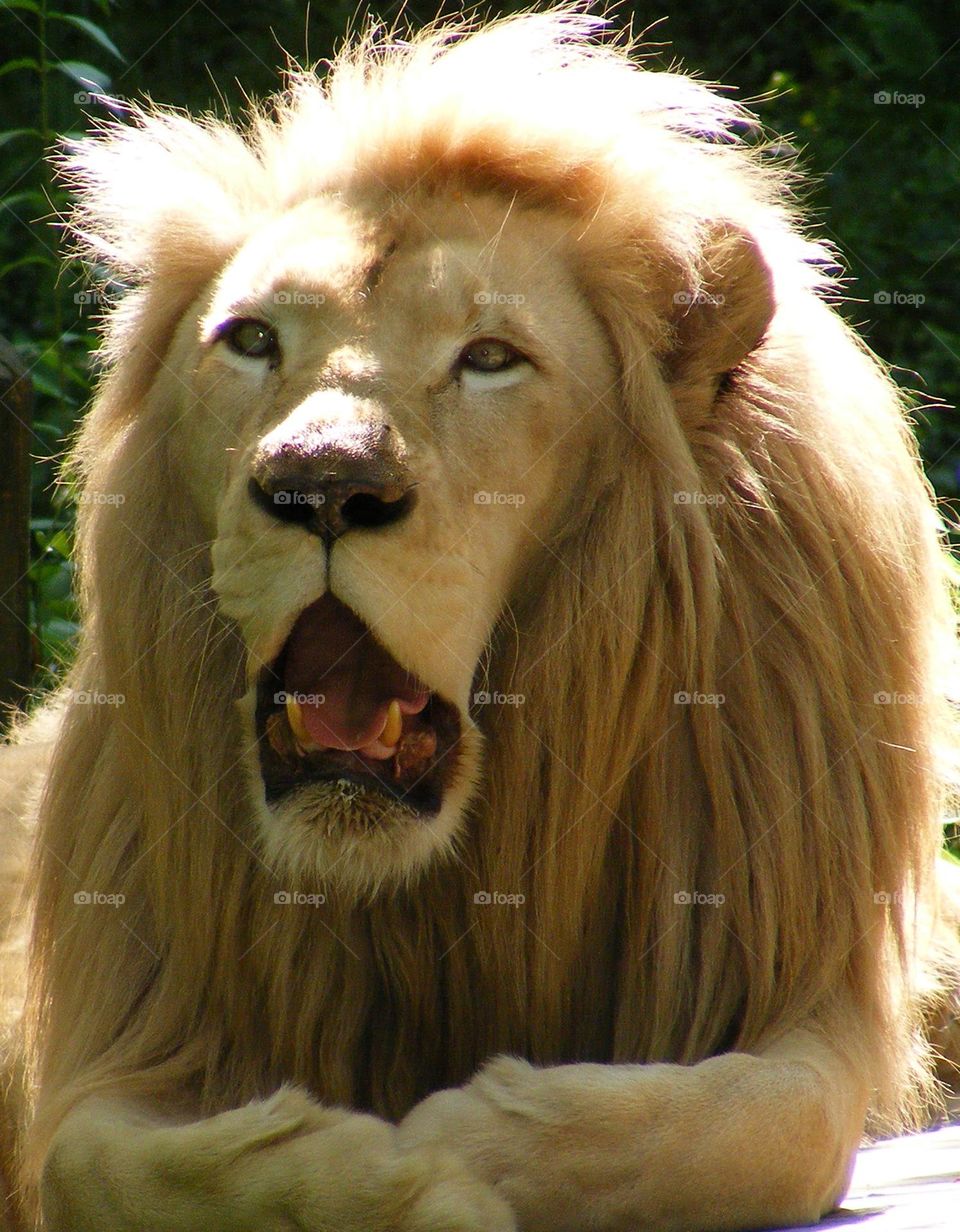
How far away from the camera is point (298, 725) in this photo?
2.61m

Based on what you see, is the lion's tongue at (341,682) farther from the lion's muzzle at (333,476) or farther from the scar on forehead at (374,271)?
the scar on forehead at (374,271)

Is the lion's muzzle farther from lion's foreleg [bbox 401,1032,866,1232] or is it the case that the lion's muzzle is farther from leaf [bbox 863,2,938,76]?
leaf [bbox 863,2,938,76]

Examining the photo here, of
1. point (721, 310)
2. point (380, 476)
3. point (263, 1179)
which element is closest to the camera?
point (263, 1179)

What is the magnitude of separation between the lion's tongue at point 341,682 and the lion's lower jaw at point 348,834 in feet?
0.27

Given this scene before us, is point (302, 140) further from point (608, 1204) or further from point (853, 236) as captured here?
point (853, 236)

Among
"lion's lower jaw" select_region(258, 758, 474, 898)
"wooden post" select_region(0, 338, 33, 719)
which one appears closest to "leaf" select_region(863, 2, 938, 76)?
"wooden post" select_region(0, 338, 33, 719)

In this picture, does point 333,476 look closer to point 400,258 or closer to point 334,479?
point 334,479

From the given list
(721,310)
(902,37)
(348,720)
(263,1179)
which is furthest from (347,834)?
(902,37)

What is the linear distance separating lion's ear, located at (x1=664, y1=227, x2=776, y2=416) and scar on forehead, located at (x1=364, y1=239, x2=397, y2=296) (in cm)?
46

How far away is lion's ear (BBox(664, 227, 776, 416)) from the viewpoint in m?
2.86

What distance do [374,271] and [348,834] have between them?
0.83 metres

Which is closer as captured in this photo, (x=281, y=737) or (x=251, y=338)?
(x=281, y=737)

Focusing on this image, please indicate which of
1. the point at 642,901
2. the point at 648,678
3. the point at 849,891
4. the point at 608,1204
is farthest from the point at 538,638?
the point at 608,1204

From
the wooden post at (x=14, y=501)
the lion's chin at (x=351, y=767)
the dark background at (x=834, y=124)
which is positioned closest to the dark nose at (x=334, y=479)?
the lion's chin at (x=351, y=767)
